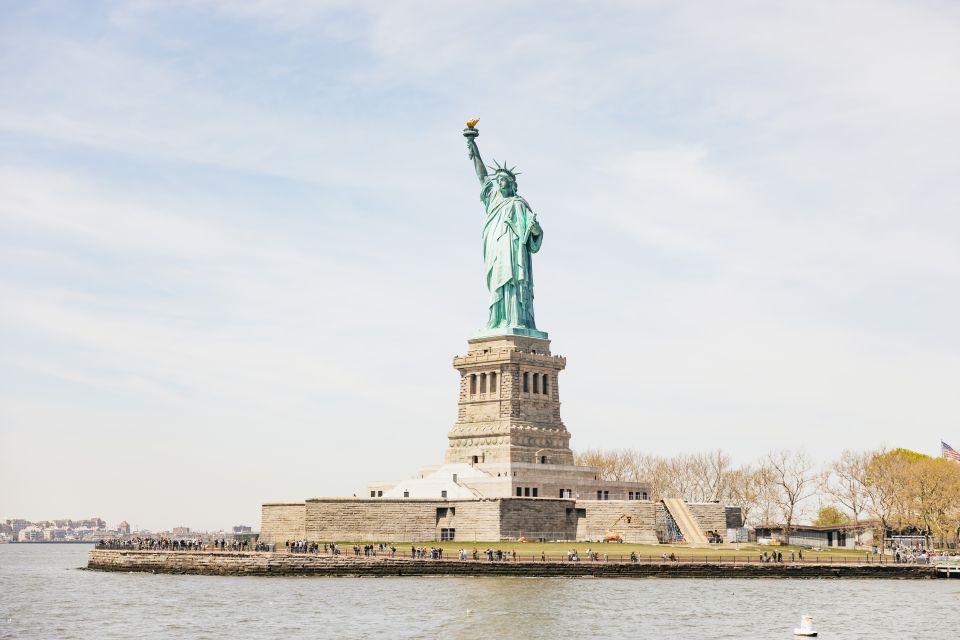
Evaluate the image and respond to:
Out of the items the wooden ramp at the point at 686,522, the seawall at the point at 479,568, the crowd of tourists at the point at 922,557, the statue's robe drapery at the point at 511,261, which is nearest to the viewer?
the seawall at the point at 479,568

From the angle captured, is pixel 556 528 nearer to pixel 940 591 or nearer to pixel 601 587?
pixel 601 587

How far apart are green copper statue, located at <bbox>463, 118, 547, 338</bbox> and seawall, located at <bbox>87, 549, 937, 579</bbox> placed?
26411mm

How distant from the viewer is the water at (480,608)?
5566 centimetres

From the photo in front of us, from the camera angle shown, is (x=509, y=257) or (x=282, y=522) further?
(x=509, y=257)

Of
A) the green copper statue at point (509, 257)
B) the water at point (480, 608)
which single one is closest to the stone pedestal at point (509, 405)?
the green copper statue at point (509, 257)

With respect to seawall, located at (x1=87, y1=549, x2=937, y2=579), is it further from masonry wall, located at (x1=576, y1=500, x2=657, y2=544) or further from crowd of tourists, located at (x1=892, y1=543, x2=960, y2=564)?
masonry wall, located at (x1=576, y1=500, x2=657, y2=544)

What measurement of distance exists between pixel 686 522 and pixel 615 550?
9154 millimetres

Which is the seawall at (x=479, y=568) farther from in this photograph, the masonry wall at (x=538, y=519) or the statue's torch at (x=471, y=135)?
the statue's torch at (x=471, y=135)

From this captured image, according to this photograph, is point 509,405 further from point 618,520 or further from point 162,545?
point 162,545

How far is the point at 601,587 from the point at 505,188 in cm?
3960

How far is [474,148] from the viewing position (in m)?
103

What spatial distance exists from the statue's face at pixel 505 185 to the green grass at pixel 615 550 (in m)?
28.0

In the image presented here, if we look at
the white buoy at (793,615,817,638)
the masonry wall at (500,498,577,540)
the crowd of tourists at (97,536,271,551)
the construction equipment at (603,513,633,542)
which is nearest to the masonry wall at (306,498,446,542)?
the crowd of tourists at (97,536,271,551)

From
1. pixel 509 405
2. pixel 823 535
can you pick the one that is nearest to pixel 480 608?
pixel 509 405
